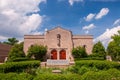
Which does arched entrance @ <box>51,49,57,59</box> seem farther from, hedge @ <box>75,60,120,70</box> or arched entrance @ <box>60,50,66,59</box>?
hedge @ <box>75,60,120,70</box>

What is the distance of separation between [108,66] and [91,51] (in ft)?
46.9

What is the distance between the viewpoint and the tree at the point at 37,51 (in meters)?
37.7

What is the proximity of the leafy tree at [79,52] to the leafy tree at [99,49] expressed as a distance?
1941mm

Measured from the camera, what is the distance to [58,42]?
1582 inches

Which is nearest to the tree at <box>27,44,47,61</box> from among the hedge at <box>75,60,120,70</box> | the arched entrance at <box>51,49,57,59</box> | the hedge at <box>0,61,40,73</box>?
the arched entrance at <box>51,49,57,59</box>

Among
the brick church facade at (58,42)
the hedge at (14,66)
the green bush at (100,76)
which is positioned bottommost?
the green bush at (100,76)

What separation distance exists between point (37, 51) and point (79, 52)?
7405 millimetres

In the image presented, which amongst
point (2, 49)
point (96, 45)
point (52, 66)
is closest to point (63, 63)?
point (52, 66)

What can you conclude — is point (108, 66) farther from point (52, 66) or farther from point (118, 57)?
point (118, 57)

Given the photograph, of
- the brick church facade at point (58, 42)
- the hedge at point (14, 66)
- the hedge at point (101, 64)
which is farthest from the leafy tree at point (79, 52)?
the hedge at point (14, 66)

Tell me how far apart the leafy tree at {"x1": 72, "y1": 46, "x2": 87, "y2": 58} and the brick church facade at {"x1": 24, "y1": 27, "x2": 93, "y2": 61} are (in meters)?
1.60

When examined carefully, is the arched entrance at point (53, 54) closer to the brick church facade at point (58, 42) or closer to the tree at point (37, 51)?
the brick church facade at point (58, 42)

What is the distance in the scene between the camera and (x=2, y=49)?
181 feet

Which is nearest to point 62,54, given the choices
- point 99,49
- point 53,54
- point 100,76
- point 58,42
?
point 53,54
